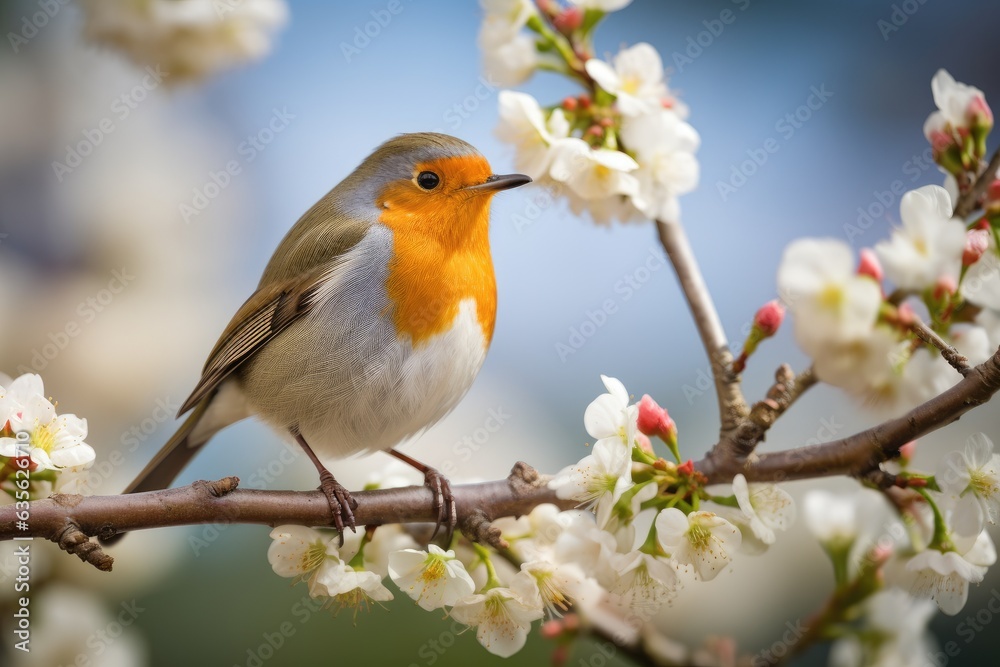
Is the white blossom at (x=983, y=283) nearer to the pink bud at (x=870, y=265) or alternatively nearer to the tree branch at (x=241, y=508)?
the pink bud at (x=870, y=265)

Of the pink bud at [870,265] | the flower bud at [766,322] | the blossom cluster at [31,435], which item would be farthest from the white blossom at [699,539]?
the blossom cluster at [31,435]

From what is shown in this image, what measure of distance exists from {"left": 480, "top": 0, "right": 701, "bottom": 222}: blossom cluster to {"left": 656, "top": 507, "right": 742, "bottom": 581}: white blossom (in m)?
0.62

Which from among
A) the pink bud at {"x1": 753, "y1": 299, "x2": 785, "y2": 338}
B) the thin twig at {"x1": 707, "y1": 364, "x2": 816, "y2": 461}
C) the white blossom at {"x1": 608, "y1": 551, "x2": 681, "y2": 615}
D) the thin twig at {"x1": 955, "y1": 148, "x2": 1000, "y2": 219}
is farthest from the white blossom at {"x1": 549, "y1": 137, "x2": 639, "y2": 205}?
the white blossom at {"x1": 608, "y1": 551, "x2": 681, "y2": 615}

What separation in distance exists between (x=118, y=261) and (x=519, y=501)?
175cm

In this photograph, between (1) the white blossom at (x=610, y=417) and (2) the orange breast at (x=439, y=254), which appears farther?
(2) the orange breast at (x=439, y=254)

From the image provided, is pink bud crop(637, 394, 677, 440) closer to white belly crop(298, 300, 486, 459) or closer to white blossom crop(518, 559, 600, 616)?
white blossom crop(518, 559, 600, 616)

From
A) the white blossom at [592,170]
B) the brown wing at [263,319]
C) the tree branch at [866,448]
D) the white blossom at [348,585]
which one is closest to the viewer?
the tree branch at [866,448]

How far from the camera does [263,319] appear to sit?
2.18 metres

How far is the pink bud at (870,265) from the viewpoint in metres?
1.41

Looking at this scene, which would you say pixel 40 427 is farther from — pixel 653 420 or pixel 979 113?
pixel 979 113

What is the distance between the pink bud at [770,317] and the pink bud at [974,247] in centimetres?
30

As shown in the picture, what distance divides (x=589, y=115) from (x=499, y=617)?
3.21 ft

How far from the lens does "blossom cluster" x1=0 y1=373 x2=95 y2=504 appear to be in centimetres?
141

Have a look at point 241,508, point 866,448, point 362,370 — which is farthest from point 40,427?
point 866,448
